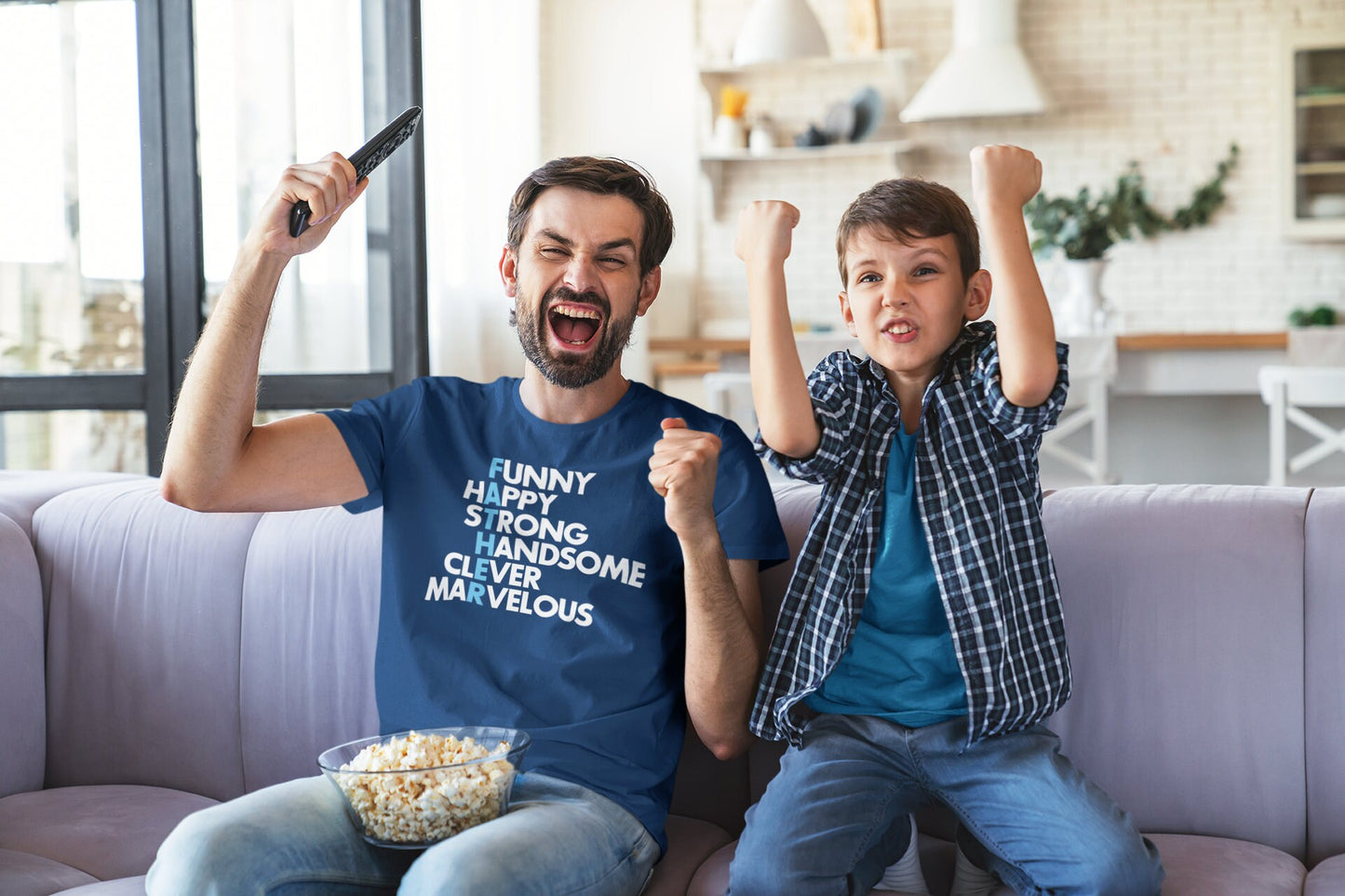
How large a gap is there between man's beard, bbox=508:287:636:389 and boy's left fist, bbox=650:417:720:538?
201mm

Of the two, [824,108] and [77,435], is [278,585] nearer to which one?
[77,435]

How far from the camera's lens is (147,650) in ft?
5.87

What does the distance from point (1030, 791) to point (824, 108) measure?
4.78m

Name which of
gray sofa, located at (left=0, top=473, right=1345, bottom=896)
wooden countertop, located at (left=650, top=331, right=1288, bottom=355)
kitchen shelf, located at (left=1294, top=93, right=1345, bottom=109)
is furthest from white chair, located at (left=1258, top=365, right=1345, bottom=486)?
gray sofa, located at (left=0, top=473, right=1345, bottom=896)

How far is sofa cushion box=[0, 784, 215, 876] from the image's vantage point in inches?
58.9

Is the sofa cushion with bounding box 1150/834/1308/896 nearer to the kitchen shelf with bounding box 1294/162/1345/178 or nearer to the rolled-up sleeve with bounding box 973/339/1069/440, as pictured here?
the rolled-up sleeve with bounding box 973/339/1069/440

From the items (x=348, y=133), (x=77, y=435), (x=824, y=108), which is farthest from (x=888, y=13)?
(x=77, y=435)

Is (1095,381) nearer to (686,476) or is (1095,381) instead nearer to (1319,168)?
(1319,168)

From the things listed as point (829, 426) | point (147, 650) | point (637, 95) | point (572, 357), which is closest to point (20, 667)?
point (147, 650)

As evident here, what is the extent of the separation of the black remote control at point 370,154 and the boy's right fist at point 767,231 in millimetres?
396

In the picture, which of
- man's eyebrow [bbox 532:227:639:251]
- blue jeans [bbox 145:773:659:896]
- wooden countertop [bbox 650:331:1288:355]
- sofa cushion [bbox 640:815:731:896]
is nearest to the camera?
blue jeans [bbox 145:773:659:896]

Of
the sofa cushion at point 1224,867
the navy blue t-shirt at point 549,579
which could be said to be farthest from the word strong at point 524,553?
the sofa cushion at point 1224,867

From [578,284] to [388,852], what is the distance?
663mm

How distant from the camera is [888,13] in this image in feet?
18.0
